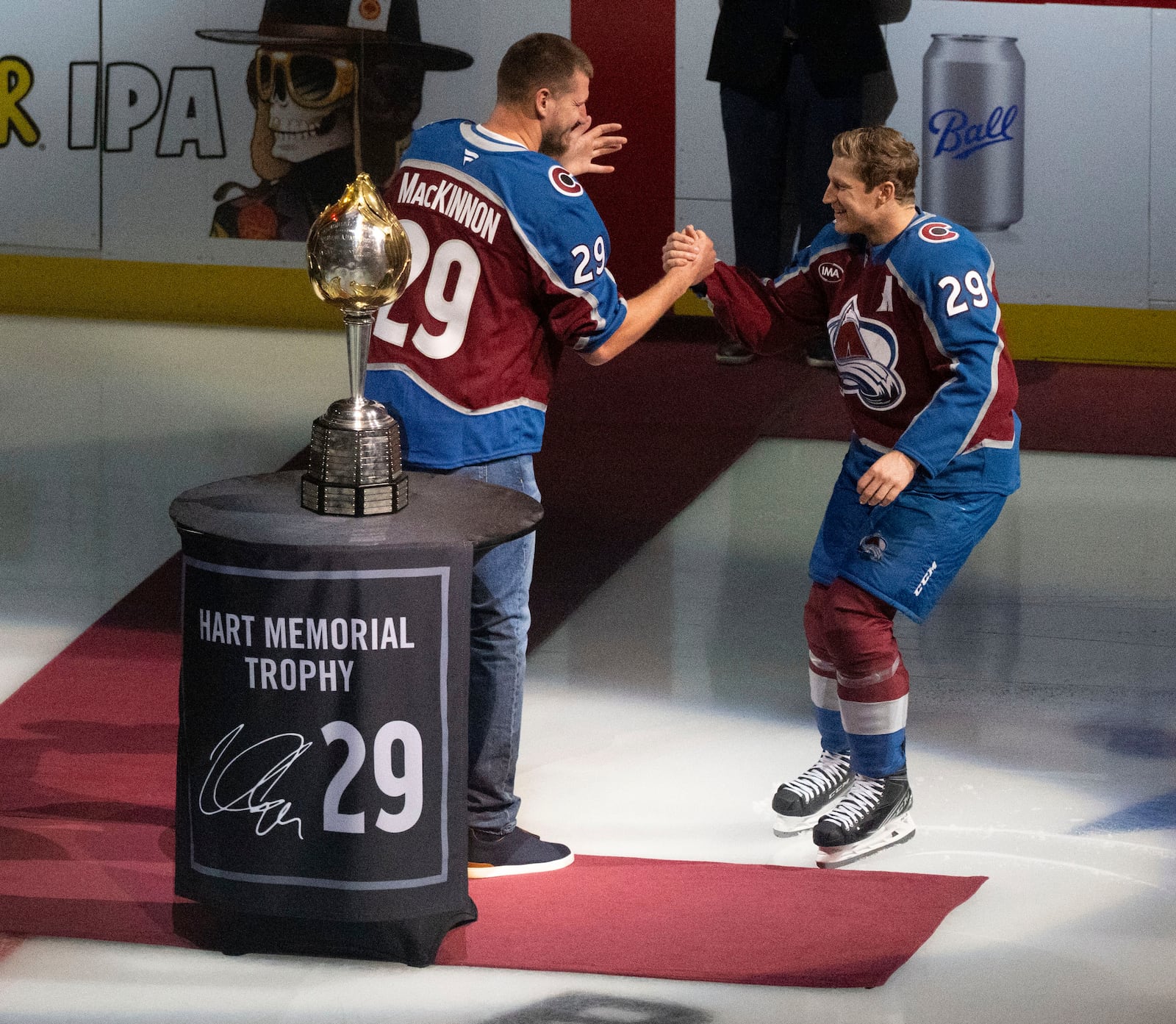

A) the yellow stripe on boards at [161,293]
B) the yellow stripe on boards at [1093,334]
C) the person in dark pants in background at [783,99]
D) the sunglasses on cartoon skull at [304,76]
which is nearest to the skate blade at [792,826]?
the person in dark pants in background at [783,99]

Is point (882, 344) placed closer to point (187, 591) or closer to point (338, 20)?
point (187, 591)

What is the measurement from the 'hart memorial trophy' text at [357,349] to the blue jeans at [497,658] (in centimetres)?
29

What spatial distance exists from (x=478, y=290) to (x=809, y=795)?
43.4 inches

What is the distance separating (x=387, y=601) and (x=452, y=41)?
5.92 metres

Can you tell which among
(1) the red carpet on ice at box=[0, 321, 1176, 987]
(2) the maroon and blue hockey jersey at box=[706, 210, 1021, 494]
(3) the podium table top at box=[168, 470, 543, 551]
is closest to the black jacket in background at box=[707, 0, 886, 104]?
(1) the red carpet on ice at box=[0, 321, 1176, 987]

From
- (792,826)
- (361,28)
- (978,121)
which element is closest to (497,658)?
(792,826)

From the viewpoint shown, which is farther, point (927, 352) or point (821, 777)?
point (821, 777)

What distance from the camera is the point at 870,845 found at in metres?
3.22

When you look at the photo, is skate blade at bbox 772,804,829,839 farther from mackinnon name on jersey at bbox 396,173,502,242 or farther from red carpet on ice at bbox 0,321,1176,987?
mackinnon name on jersey at bbox 396,173,502,242

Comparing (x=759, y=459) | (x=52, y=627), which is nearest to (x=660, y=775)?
(x=52, y=627)

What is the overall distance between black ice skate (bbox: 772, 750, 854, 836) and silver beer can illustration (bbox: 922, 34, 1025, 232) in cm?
449

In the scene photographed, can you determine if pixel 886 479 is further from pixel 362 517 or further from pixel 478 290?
pixel 362 517

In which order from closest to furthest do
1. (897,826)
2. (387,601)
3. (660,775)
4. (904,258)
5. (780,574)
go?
(387,601) < (904,258) < (897,826) < (660,775) < (780,574)

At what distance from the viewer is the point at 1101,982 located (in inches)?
107
